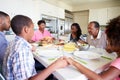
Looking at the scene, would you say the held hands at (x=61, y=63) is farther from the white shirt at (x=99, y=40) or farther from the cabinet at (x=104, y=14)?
the cabinet at (x=104, y=14)

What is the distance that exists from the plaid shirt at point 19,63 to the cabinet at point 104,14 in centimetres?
397

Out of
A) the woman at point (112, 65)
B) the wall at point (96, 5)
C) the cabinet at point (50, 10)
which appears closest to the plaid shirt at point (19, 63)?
the woman at point (112, 65)

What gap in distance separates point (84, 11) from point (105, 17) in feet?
3.44

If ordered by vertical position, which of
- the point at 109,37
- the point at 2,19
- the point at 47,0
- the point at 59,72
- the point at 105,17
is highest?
the point at 47,0

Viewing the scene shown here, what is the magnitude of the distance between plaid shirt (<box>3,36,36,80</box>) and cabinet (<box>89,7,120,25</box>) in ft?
13.0

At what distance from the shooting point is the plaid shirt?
2.68ft

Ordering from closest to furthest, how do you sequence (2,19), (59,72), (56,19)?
(59,72)
(2,19)
(56,19)

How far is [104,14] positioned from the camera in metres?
4.63

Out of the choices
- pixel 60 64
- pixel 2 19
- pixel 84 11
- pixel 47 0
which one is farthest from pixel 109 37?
pixel 84 11

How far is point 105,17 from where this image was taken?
4.63 m

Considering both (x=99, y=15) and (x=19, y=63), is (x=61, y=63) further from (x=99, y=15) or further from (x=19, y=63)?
(x=99, y=15)

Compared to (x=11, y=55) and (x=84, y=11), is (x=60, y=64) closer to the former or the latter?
(x=11, y=55)

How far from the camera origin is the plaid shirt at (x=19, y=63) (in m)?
0.82

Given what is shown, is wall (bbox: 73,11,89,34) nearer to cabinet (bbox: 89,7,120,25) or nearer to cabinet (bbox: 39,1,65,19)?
cabinet (bbox: 89,7,120,25)
